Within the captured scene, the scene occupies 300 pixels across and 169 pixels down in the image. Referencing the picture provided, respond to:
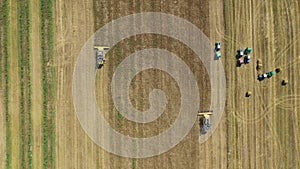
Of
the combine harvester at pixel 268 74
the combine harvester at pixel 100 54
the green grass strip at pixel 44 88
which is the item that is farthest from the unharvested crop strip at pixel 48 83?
the combine harvester at pixel 268 74

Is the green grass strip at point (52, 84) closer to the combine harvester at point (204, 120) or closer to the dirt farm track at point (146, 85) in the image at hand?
the dirt farm track at point (146, 85)

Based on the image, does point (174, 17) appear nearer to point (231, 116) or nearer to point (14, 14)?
point (231, 116)

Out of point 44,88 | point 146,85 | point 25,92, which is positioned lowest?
point 25,92

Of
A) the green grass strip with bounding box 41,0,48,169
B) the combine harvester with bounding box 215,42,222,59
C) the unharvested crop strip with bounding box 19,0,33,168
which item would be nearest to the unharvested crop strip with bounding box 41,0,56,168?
the green grass strip with bounding box 41,0,48,169

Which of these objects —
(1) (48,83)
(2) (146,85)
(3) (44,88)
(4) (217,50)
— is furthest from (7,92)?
(4) (217,50)

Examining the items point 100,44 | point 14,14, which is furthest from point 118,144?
point 14,14

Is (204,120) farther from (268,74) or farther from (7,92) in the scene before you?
(7,92)

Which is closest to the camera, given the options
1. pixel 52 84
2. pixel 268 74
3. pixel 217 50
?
pixel 52 84
